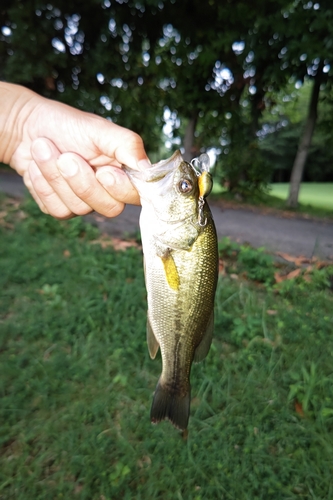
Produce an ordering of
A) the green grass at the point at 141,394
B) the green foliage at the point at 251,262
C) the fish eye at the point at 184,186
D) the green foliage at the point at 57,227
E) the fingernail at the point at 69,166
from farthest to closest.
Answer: the green foliage at the point at 57,227
the green foliage at the point at 251,262
the green grass at the point at 141,394
the fingernail at the point at 69,166
the fish eye at the point at 184,186

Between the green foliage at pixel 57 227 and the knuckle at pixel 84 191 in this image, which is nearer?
the knuckle at pixel 84 191

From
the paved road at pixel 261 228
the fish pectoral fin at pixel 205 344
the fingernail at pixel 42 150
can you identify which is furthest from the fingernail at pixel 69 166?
the paved road at pixel 261 228

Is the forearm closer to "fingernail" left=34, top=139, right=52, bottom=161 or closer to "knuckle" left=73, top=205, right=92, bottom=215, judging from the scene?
"fingernail" left=34, top=139, right=52, bottom=161

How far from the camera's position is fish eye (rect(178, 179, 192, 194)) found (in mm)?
1566

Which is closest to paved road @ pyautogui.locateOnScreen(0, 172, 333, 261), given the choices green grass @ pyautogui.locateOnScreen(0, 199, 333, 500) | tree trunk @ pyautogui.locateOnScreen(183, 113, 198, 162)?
green grass @ pyautogui.locateOnScreen(0, 199, 333, 500)

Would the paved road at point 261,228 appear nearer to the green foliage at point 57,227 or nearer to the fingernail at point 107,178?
the green foliage at point 57,227

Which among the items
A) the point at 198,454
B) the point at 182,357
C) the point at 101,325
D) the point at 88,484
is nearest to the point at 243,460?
the point at 198,454

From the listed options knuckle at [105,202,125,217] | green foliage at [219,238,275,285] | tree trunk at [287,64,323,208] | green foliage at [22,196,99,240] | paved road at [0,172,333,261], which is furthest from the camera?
tree trunk at [287,64,323,208]

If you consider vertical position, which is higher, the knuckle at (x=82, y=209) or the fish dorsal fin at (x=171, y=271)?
the knuckle at (x=82, y=209)

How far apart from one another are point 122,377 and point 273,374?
1327mm

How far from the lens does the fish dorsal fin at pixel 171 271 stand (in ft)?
5.37

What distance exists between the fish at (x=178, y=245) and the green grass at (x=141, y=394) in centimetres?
128

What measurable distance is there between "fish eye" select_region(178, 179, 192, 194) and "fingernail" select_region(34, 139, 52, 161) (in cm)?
79

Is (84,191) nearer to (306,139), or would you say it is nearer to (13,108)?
(13,108)
